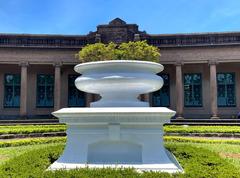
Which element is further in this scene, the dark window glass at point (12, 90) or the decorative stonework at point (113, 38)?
the dark window glass at point (12, 90)

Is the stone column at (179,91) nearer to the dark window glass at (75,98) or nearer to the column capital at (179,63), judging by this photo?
the column capital at (179,63)

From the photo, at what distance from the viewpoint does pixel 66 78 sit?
29.5 m

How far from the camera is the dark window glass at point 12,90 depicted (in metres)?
29.0

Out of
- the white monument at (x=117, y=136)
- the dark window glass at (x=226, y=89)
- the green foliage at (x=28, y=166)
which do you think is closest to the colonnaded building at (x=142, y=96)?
the dark window glass at (x=226, y=89)

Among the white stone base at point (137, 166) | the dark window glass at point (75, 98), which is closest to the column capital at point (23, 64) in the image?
the dark window glass at point (75, 98)

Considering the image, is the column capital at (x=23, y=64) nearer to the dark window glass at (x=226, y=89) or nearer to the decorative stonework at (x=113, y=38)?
the decorative stonework at (x=113, y=38)

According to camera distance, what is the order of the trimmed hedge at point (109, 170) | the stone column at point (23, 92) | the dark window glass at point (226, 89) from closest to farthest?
the trimmed hedge at point (109, 170), the stone column at point (23, 92), the dark window glass at point (226, 89)

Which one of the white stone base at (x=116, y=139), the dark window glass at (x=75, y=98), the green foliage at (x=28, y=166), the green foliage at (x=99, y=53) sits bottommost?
the green foliage at (x=28, y=166)

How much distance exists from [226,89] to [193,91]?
116 inches

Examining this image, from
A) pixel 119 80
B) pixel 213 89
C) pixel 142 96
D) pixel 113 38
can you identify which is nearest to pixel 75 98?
pixel 142 96

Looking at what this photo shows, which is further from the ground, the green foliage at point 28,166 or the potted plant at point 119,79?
the potted plant at point 119,79

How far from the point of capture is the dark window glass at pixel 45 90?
29.3m

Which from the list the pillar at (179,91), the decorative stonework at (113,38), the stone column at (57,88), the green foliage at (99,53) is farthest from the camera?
the decorative stonework at (113,38)

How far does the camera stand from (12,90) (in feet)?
95.8
